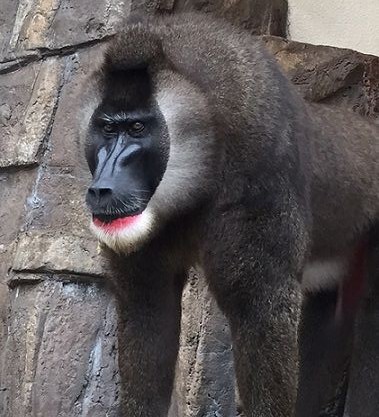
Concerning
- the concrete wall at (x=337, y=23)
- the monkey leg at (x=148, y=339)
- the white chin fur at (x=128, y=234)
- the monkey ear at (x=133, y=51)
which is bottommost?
the monkey leg at (x=148, y=339)

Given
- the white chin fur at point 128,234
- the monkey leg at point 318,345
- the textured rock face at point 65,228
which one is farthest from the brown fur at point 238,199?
the monkey leg at point 318,345

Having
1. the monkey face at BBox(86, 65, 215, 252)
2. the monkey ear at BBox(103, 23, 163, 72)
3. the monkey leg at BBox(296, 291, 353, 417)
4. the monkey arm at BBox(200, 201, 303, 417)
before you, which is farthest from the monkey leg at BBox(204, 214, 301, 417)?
the monkey leg at BBox(296, 291, 353, 417)

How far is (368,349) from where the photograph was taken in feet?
12.1

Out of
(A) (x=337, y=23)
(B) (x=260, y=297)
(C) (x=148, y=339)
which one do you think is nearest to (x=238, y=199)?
(B) (x=260, y=297)

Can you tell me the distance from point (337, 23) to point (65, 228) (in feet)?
4.88

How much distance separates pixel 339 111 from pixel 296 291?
0.91 m

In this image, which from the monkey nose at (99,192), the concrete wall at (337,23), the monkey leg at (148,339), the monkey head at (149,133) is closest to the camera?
the monkey nose at (99,192)

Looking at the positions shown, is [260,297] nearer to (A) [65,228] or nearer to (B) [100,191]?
(B) [100,191]

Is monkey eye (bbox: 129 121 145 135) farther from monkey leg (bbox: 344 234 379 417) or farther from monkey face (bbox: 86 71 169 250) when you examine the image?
monkey leg (bbox: 344 234 379 417)

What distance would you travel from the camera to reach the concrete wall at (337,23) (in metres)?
4.42

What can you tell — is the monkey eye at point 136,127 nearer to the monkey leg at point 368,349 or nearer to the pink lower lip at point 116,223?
the pink lower lip at point 116,223

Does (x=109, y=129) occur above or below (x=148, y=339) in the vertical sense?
above

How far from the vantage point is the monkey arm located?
297 centimetres

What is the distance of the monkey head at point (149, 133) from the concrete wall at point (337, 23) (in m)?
1.55
